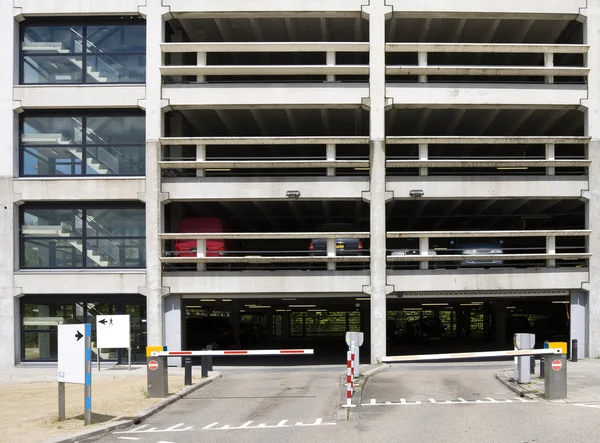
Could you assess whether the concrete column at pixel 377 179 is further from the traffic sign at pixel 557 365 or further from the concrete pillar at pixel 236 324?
the concrete pillar at pixel 236 324

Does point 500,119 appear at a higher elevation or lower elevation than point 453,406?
higher

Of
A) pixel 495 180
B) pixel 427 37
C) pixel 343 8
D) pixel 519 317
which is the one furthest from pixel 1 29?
pixel 519 317

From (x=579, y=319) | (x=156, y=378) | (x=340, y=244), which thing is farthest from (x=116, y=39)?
(x=579, y=319)

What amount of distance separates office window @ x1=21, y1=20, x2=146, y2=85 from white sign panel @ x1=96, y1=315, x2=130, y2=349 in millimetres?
10725

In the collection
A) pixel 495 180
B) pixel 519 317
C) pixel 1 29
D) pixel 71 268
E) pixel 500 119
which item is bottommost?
pixel 519 317

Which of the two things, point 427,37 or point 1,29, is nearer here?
point 1,29

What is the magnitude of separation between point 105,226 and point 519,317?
26028 mm

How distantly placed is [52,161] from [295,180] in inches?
419

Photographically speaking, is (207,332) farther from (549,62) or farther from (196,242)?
(549,62)

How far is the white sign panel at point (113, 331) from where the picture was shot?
27.0m

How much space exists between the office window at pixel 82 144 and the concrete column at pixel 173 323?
18.7 ft

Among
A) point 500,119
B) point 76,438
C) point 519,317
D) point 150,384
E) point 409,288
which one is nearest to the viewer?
point 76,438

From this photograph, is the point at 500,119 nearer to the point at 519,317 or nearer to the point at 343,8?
the point at 343,8

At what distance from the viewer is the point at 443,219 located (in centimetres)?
4088
